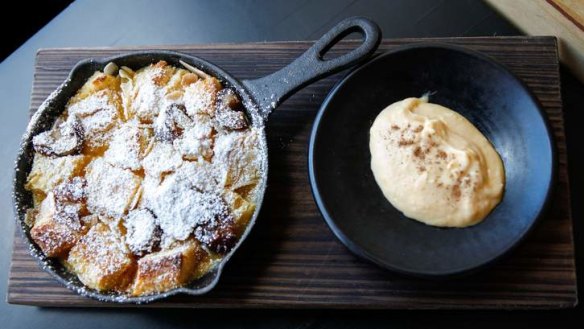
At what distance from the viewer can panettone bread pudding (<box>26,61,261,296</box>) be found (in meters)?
1.49

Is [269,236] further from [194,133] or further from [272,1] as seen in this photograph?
[272,1]

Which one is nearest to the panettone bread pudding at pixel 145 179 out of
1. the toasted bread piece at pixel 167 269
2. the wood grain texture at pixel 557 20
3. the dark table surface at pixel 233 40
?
the toasted bread piece at pixel 167 269

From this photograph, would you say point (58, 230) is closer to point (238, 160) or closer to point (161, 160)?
point (161, 160)

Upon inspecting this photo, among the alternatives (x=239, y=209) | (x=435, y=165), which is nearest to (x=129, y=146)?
(x=239, y=209)

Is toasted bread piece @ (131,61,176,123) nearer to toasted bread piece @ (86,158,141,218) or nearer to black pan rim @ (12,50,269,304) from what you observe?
black pan rim @ (12,50,269,304)

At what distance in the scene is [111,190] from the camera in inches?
61.1

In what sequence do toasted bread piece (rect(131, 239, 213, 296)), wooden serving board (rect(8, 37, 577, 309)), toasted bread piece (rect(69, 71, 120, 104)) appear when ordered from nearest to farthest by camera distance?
toasted bread piece (rect(131, 239, 213, 296)) < wooden serving board (rect(8, 37, 577, 309)) < toasted bread piece (rect(69, 71, 120, 104))

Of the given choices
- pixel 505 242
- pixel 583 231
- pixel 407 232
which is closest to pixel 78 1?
pixel 407 232

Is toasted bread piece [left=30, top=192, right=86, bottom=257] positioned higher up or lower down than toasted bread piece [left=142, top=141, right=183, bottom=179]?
lower down

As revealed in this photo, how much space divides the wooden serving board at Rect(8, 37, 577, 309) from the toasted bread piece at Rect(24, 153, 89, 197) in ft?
0.57

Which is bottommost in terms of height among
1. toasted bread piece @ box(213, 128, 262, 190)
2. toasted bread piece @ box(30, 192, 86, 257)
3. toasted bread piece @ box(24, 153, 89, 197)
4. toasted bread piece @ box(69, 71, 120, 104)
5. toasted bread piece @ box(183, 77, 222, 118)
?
toasted bread piece @ box(30, 192, 86, 257)

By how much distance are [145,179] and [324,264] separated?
504 mm

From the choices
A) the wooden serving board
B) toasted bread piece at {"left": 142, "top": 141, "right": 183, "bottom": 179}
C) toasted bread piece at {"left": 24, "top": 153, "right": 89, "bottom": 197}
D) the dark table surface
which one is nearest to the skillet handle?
the wooden serving board

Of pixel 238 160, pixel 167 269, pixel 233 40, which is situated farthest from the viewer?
pixel 233 40
